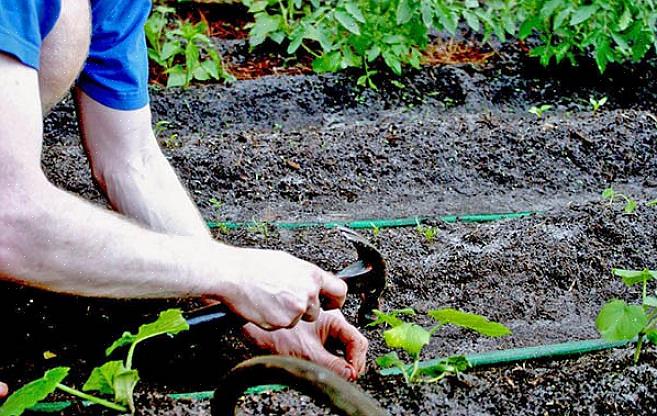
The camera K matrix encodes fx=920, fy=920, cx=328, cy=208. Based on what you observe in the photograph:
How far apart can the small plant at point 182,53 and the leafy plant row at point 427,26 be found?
1.04ft

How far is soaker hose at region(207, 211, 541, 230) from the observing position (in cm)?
304

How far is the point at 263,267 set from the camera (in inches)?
71.8

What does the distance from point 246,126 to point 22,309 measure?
202cm

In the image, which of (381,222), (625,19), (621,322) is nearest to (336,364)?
(621,322)

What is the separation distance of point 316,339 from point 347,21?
Result: 238cm

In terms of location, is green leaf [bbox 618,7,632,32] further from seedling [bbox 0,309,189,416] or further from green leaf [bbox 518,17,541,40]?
seedling [bbox 0,309,189,416]

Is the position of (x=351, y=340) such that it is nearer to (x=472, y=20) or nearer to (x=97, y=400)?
(x=97, y=400)

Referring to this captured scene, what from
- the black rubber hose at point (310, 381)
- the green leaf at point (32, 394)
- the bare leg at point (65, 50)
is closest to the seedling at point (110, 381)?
the green leaf at point (32, 394)

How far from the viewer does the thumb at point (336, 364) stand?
2.01 m

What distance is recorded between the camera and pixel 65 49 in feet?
6.72

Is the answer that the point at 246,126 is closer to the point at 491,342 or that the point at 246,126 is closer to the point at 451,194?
the point at 451,194

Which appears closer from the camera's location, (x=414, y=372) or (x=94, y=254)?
(x=94, y=254)

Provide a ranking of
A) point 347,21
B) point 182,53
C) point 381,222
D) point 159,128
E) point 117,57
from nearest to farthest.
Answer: point 117,57, point 381,222, point 159,128, point 347,21, point 182,53

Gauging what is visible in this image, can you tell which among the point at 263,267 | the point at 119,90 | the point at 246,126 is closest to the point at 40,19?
the point at 119,90
